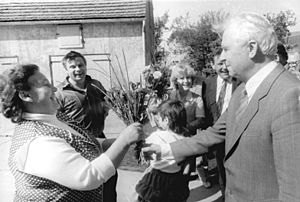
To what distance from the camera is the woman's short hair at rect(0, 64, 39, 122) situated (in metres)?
1.68

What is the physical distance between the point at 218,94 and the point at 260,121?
2.61m

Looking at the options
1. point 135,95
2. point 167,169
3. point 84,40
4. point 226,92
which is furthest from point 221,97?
point 84,40

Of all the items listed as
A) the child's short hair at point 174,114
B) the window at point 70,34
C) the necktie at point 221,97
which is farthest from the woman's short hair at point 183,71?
the window at point 70,34

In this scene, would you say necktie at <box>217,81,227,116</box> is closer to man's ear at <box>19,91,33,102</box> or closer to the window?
man's ear at <box>19,91,33,102</box>

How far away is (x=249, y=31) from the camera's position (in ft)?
5.30

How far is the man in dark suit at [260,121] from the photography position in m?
1.42

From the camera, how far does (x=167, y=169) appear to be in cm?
291

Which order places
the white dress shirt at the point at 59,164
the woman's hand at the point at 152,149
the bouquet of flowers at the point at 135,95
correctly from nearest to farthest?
the white dress shirt at the point at 59,164 < the woman's hand at the point at 152,149 < the bouquet of flowers at the point at 135,95

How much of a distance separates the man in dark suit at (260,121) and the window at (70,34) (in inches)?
380

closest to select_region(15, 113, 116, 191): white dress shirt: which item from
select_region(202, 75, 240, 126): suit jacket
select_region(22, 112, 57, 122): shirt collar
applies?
select_region(22, 112, 57, 122): shirt collar

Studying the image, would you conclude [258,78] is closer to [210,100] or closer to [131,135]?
[131,135]

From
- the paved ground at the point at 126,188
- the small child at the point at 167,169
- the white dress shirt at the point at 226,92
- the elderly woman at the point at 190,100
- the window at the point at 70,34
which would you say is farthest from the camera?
the window at the point at 70,34

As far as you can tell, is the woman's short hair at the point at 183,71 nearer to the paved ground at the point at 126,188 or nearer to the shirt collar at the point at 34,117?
the paved ground at the point at 126,188

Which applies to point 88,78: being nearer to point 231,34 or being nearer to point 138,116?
point 138,116
